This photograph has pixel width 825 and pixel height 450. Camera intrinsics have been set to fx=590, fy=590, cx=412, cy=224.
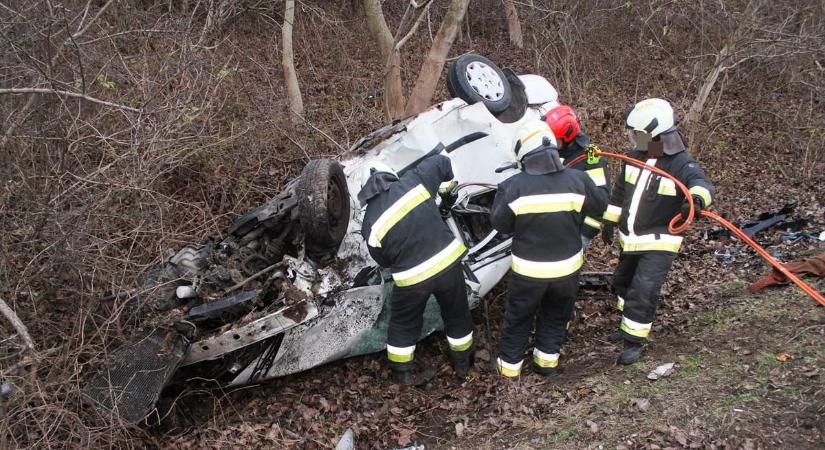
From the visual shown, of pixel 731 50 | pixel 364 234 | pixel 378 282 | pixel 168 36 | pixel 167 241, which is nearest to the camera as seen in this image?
pixel 364 234

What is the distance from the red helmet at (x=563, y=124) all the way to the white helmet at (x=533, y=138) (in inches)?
32.5

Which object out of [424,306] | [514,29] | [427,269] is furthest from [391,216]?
[514,29]

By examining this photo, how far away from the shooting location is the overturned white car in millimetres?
3545

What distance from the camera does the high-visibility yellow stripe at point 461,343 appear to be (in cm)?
416

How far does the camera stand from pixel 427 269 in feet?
12.5

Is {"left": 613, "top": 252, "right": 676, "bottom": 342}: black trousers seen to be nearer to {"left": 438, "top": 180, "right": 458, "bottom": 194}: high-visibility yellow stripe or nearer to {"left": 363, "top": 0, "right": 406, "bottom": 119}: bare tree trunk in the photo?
{"left": 438, "top": 180, "right": 458, "bottom": 194}: high-visibility yellow stripe

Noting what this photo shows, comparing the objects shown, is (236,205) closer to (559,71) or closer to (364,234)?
(364,234)

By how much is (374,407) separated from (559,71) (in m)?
8.05

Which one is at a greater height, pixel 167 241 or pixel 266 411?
pixel 167 241

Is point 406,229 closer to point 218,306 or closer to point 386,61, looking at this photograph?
point 218,306

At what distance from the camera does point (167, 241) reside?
183 inches

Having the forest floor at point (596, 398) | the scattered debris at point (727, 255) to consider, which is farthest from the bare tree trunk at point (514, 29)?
the forest floor at point (596, 398)

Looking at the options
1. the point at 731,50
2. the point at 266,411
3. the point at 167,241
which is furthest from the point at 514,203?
the point at 731,50

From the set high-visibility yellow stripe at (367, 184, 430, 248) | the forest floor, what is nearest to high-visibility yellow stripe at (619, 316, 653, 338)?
the forest floor
